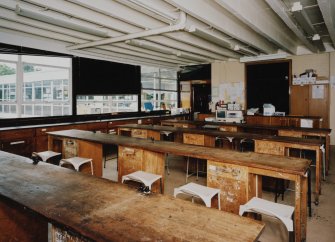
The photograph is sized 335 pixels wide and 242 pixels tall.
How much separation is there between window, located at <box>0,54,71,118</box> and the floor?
2.34 m

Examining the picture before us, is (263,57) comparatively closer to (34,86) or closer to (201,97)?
(201,97)

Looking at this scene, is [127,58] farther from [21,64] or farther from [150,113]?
[21,64]

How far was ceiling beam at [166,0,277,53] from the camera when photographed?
3.79 m

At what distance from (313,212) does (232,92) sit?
659 cm

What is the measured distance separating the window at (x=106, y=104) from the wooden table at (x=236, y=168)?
12.8 feet

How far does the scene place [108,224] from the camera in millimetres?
1397

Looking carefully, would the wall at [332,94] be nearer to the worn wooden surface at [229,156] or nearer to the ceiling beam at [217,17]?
the ceiling beam at [217,17]

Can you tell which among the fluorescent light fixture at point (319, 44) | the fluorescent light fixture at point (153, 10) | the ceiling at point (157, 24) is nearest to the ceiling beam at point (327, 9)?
the ceiling at point (157, 24)

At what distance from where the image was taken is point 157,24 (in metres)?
4.86

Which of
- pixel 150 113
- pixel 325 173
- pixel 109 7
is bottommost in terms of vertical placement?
pixel 325 173

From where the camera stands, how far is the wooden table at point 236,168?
240 cm

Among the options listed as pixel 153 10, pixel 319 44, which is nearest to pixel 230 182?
pixel 153 10

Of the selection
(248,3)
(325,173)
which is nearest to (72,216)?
(248,3)

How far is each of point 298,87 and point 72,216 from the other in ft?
27.6
